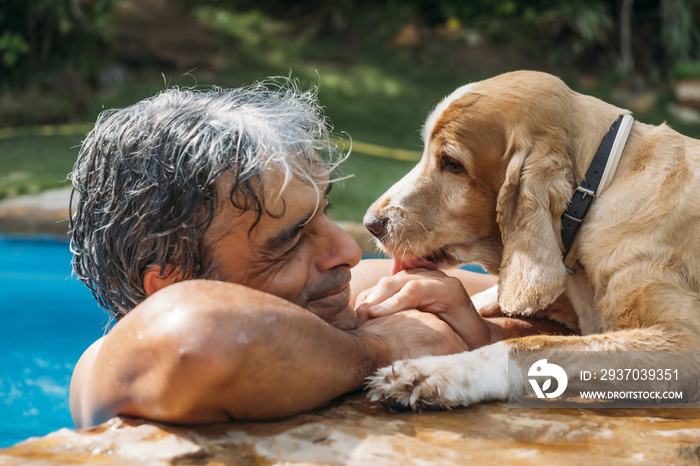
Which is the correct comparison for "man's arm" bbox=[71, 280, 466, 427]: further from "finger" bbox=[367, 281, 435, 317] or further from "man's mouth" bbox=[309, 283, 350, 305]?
"finger" bbox=[367, 281, 435, 317]

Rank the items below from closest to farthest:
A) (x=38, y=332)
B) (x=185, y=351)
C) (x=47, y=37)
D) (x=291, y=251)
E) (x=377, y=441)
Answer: (x=185, y=351)
(x=377, y=441)
(x=291, y=251)
(x=38, y=332)
(x=47, y=37)

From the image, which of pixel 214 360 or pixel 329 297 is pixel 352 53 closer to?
pixel 329 297

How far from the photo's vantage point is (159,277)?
8.32 ft

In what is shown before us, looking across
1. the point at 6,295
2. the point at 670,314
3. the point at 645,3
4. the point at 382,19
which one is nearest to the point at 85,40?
the point at 382,19

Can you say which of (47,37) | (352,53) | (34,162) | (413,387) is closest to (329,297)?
(413,387)

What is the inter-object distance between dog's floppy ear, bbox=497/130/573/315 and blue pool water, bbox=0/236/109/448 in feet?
9.07

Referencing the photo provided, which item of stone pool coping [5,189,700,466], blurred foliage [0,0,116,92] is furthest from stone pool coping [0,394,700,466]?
A: blurred foliage [0,0,116,92]

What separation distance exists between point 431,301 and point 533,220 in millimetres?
533

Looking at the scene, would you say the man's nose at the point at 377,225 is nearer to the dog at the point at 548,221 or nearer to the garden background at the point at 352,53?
the dog at the point at 548,221

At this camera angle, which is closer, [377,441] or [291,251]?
[377,441]

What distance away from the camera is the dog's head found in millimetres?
2969

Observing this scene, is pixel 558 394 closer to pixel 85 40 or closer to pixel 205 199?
pixel 205 199

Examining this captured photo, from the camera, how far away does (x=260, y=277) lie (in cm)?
258

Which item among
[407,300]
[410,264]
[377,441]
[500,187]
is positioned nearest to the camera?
[377,441]
